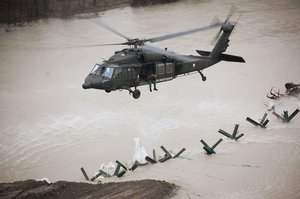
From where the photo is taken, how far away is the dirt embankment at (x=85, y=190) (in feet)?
43.9

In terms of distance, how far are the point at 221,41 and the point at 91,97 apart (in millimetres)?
11372

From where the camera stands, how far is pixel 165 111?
23.1 m

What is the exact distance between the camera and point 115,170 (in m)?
17.0

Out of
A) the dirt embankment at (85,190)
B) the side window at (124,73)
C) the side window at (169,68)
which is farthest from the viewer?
the side window at (169,68)

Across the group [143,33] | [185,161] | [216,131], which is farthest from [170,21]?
[185,161]

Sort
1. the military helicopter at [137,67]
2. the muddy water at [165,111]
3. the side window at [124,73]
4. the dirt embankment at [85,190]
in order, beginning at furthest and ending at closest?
the muddy water at [165,111] < the dirt embankment at [85,190] < the side window at [124,73] < the military helicopter at [137,67]

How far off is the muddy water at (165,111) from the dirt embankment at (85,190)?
147 centimetres

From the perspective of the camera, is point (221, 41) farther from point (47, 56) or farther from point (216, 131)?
point (47, 56)

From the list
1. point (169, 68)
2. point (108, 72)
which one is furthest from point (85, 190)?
point (169, 68)

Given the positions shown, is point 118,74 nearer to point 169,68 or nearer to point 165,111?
point 169,68

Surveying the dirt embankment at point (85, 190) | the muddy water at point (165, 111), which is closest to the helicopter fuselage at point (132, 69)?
the muddy water at point (165, 111)

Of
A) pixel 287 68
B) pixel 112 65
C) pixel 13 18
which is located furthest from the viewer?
pixel 13 18

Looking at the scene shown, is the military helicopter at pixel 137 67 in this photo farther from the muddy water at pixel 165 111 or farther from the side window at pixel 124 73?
the muddy water at pixel 165 111

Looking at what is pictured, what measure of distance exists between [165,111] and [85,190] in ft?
32.7
